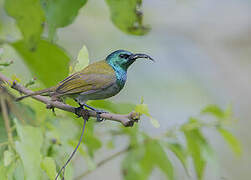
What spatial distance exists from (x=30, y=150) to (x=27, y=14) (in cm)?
72

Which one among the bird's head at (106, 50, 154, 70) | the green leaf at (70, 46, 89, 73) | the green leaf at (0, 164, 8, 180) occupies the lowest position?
the green leaf at (0, 164, 8, 180)

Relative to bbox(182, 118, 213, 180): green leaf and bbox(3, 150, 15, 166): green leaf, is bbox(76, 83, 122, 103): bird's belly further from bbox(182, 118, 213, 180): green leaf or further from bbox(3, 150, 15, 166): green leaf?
bbox(182, 118, 213, 180): green leaf

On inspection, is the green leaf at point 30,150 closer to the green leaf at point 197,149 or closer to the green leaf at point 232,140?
the green leaf at point 197,149

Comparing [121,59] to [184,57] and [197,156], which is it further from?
[184,57]

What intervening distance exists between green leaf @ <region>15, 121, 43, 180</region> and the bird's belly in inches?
10.2

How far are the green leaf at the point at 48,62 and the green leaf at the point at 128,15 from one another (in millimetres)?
433

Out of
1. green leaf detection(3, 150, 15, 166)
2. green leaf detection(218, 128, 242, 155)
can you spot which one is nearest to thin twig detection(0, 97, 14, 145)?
green leaf detection(3, 150, 15, 166)

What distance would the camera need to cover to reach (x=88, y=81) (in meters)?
2.07

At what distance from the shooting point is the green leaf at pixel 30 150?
1.69 metres

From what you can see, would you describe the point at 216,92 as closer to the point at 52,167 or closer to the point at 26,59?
the point at 26,59

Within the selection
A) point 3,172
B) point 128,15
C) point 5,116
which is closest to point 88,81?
point 128,15

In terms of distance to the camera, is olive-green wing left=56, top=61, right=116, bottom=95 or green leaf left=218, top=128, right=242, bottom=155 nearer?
olive-green wing left=56, top=61, right=116, bottom=95

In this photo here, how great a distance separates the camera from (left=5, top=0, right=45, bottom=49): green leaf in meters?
2.09

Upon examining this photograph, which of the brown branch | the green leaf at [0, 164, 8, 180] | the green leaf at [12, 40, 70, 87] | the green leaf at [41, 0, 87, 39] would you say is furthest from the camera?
the green leaf at [12, 40, 70, 87]
